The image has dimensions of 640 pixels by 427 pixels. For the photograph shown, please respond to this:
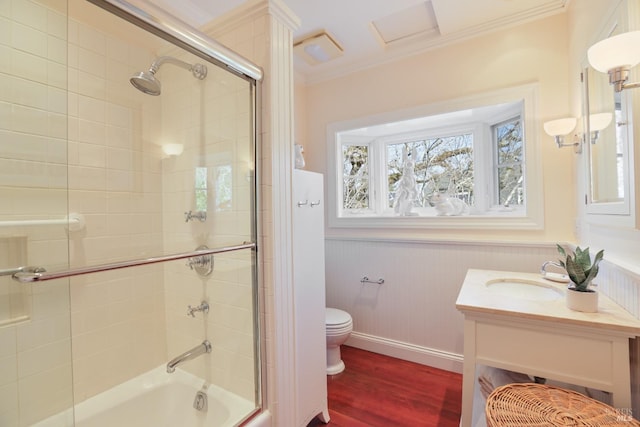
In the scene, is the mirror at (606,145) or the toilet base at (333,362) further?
the toilet base at (333,362)

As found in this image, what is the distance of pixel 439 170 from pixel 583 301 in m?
1.53

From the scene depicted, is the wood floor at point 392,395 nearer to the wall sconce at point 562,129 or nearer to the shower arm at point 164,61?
the wall sconce at point 562,129

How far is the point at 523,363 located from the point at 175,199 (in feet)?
5.93

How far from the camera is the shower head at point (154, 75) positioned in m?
1.39

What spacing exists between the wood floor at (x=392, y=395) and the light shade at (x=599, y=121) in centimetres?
163

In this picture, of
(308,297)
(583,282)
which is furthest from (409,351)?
(583,282)

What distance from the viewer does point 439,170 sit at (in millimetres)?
2455

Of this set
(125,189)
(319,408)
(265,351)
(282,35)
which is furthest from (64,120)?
(319,408)

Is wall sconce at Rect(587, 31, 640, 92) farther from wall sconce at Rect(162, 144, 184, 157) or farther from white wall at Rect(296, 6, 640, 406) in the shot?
wall sconce at Rect(162, 144, 184, 157)

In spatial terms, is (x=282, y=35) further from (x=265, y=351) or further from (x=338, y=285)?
(x=338, y=285)

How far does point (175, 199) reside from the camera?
1635 mm

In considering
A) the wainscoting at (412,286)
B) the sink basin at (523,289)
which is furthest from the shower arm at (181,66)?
the sink basin at (523,289)

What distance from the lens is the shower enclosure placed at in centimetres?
116

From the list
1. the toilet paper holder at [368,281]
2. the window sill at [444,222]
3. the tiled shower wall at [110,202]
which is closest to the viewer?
the tiled shower wall at [110,202]
